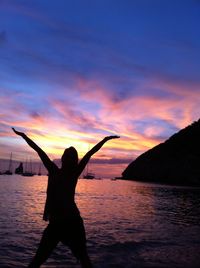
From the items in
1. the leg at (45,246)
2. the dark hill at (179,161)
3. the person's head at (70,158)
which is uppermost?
the dark hill at (179,161)

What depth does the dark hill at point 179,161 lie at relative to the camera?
151 meters

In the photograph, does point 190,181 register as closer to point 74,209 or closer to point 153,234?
point 153,234

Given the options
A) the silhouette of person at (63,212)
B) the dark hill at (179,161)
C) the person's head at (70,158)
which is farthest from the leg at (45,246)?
the dark hill at (179,161)

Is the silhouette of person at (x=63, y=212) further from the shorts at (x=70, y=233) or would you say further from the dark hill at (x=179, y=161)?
the dark hill at (x=179, y=161)

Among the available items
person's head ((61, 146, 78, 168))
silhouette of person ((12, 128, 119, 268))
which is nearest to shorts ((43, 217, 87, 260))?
silhouette of person ((12, 128, 119, 268))

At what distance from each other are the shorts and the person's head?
2.78ft

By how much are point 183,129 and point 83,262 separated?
186722mm

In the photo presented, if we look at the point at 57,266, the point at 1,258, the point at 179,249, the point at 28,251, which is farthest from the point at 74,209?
the point at 179,249

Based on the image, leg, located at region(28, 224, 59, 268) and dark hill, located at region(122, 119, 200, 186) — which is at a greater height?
dark hill, located at region(122, 119, 200, 186)

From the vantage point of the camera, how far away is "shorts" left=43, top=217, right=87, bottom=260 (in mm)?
5922

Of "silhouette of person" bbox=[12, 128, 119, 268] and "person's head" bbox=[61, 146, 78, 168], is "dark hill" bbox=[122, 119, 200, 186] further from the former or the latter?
"person's head" bbox=[61, 146, 78, 168]

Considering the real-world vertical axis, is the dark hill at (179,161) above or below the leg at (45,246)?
above

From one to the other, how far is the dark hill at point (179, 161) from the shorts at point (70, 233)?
139 m

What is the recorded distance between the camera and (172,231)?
60.5 ft
